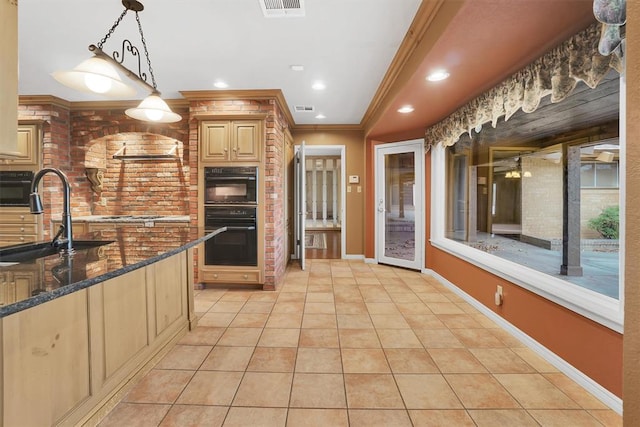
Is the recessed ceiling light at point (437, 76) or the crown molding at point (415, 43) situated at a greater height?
the crown molding at point (415, 43)

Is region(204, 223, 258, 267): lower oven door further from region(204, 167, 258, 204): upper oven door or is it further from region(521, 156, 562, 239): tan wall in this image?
region(521, 156, 562, 239): tan wall

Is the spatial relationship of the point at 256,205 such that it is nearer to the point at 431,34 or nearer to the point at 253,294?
the point at 253,294

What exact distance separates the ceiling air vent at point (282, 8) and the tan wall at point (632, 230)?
182 cm

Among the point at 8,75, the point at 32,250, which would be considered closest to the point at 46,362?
the point at 32,250

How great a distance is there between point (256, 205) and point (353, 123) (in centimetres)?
254

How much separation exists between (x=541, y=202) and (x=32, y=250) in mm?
4227

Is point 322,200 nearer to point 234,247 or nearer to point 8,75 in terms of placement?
point 234,247

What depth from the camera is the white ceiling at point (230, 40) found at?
2049mm

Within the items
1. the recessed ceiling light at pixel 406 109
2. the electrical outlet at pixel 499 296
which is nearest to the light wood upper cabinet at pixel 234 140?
the recessed ceiling light at pixel 406 109

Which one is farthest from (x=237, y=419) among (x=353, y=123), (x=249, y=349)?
(x=353, y=123)

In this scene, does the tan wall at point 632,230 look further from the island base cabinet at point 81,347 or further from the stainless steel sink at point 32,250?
the stainless steel sink at point 32,250

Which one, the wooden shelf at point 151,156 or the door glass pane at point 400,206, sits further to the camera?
the door glass pane at point 400,206

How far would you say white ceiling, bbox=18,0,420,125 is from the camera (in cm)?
205

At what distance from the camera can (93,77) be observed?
5.68 feet
